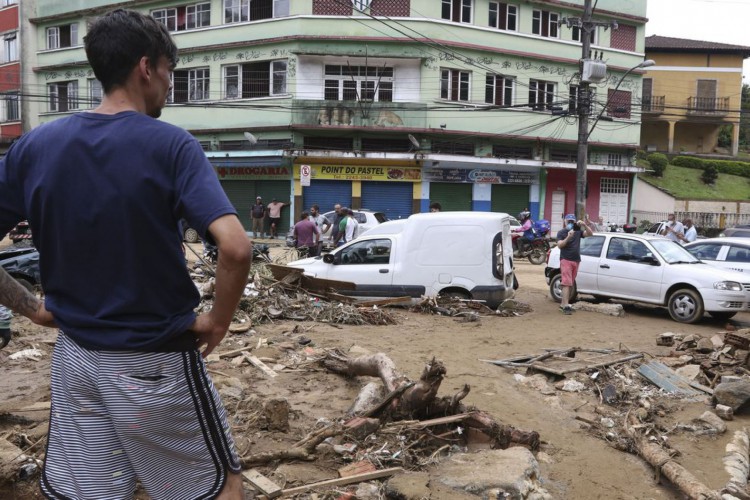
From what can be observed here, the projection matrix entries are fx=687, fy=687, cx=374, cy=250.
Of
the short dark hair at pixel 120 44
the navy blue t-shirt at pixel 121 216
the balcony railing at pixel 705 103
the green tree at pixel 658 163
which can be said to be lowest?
the navy blue t-shirt at pixel 121 216

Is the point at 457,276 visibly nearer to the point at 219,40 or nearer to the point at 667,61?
the point at 219,40

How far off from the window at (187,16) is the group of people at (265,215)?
30.5 ft

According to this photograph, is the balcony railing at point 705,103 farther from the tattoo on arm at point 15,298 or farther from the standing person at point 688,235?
the tattoo on arm at point 15,298

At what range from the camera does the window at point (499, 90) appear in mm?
32281

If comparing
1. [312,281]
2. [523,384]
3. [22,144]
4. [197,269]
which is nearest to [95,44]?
[22,144]

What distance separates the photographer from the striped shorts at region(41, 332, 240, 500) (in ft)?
6.99

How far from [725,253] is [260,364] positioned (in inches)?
459

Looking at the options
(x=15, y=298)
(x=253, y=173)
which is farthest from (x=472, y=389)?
(x=253, y=173)

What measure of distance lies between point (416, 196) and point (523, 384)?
78.9ft

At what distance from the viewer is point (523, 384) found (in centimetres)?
786

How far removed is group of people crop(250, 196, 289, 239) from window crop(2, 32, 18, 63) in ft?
61.9

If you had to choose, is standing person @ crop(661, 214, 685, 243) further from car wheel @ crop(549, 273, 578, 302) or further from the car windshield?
car wheel @ crop(549, 273, 578, 302)

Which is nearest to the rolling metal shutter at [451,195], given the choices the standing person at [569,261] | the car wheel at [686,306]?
the standing person at [569,261]

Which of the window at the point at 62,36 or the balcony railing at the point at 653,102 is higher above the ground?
the window at the point at 62,36
